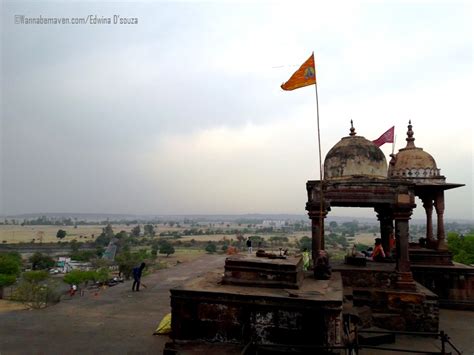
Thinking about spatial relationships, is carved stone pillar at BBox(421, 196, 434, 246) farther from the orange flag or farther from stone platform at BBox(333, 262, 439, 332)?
the orange flag

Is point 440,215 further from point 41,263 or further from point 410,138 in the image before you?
point 41,263

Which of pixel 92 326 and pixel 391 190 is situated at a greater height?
pixel 391 190

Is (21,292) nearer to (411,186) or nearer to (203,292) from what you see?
(203,292)

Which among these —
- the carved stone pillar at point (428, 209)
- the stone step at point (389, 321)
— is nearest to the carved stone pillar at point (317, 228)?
the stone step at point (389, 321)

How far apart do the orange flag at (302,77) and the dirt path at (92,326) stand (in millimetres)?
6619

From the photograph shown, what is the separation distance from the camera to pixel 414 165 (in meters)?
12.2

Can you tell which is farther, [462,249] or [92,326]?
[462,249]

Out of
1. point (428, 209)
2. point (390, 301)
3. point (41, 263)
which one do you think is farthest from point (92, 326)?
point (41, 263)

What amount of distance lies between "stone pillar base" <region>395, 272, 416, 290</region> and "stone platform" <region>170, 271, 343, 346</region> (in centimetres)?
294

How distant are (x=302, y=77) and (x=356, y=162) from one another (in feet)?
8.75

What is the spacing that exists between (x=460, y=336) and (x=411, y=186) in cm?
342

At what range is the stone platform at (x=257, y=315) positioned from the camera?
5777 millimetres

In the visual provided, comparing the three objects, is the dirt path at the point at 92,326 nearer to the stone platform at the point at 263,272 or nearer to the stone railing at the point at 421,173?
the stone platform at the point at 263,272

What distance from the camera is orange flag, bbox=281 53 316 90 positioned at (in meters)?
9.60
